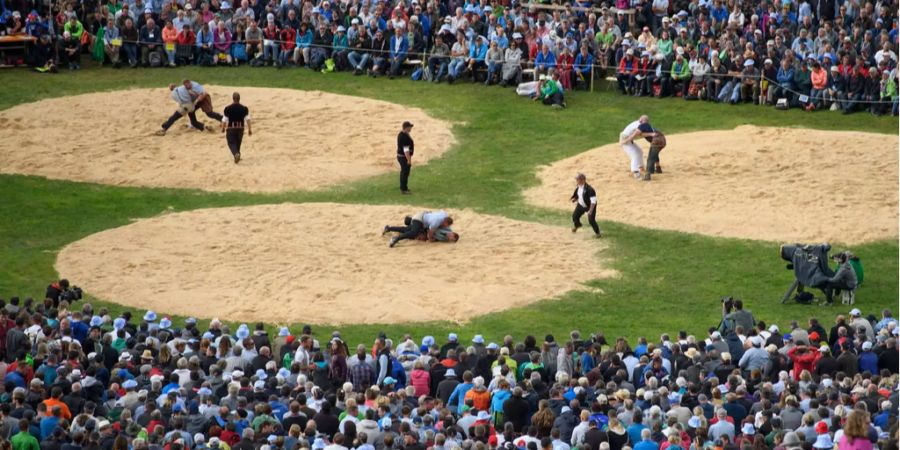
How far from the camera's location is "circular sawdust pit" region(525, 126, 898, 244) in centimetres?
3259

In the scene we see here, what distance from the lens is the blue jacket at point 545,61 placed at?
42.5 m

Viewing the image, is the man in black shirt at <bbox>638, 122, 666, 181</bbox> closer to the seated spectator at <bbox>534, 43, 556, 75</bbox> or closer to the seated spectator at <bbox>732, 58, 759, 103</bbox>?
the seated spectator at <bbox>732, 58, 759, 103</bbox>

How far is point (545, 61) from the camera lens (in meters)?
42.6

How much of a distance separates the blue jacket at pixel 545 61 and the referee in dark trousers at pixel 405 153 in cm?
796

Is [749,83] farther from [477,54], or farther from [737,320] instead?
[737,320]

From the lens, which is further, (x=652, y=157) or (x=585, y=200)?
(x=652, y=157)

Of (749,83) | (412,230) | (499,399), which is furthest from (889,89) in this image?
(499,399)

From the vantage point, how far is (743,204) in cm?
3369

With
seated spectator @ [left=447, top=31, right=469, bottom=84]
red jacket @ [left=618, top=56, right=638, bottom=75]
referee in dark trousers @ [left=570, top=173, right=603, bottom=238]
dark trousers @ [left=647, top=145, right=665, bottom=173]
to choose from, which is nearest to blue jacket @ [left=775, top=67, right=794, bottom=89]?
red jacket @ [left=618, top=56, right=638, bottom=75]

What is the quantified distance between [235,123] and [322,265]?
287 inches

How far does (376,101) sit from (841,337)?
1991cm

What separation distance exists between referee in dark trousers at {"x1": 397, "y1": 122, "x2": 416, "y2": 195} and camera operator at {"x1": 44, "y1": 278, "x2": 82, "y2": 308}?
8712 millimetres

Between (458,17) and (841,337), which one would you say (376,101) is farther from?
(841,337)

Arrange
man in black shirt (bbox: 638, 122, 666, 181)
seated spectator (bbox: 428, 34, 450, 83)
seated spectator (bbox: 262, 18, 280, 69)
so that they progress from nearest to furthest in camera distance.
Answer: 1. man in black shirt (bbox: 638, 122, 666, 181)
2. seated spectator (bbox: 428, 34, 450, 83)
3. seated spectator (bbox: 262, 18, 280, 69)
